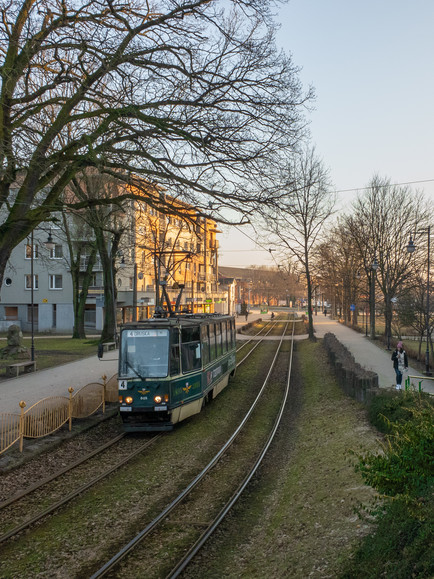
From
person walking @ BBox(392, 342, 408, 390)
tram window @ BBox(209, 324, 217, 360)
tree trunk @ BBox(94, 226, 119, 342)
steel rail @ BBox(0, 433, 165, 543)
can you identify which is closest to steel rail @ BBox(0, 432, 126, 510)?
steel rail @ BBox(0, 433, 165, 543)

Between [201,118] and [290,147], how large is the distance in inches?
92.9

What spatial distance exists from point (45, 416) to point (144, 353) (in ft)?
9.39

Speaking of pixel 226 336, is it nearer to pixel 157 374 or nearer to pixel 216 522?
pixel 157 374

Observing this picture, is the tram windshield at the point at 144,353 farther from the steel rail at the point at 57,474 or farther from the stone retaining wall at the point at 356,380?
the stone retaining wall at the point at 356,380

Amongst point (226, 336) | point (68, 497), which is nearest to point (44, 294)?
point (226, 336)

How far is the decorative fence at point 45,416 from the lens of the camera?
12.3 metres

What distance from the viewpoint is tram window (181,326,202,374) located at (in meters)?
14.8

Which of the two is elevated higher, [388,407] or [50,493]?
[388,407]

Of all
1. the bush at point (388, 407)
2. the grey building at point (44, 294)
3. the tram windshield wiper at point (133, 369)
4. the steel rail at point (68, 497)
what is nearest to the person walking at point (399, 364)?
the bush at point (388, 407)

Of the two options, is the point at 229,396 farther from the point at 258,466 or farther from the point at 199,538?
the point at 199,538

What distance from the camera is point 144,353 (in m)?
14.2

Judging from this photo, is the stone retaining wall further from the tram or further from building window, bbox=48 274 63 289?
building window, bbox=48 274 63 289

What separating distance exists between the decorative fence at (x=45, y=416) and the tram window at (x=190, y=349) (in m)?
3.07

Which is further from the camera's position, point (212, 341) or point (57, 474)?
point (212, 341)
